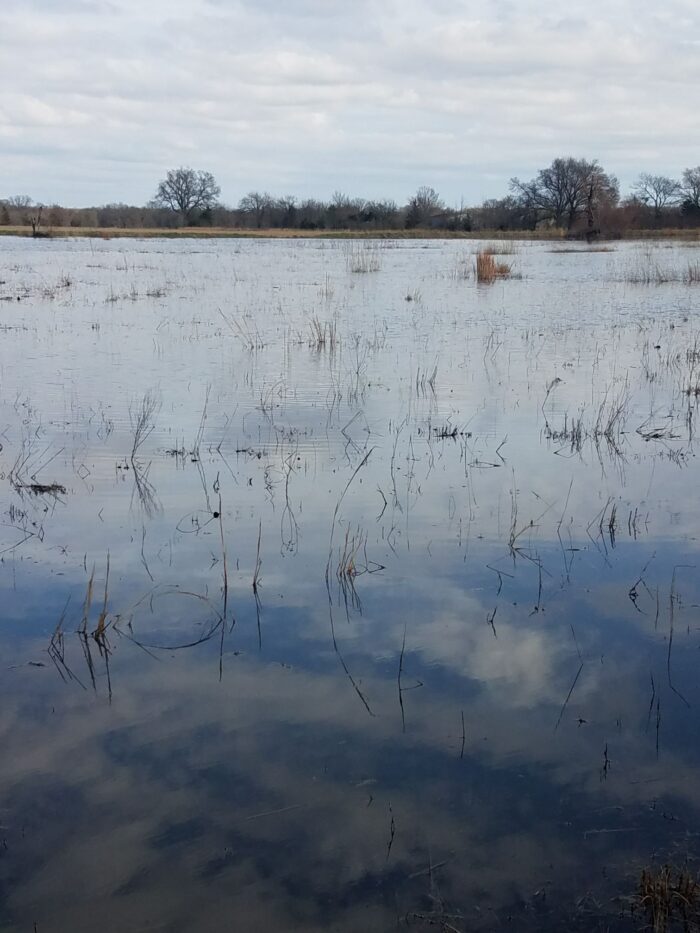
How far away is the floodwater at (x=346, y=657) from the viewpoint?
2977 mm

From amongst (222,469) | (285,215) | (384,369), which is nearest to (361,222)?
(285,215)

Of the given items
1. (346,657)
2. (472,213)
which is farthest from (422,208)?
(346,657)

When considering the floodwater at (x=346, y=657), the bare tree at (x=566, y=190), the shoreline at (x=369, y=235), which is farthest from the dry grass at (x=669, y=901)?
the bare tree at (x=566, y=190)

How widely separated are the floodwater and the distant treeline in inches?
2112

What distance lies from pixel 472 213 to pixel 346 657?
78.0 metres

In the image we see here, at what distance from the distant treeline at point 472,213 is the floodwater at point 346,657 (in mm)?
53637

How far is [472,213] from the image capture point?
258ft

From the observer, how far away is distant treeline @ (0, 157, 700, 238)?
213 ft

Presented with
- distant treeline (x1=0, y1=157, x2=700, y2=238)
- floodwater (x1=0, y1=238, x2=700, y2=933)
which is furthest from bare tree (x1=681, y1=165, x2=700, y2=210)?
floodwater (x1=0, y1=238, x2=700, y2=933)

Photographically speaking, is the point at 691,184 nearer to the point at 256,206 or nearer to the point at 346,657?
the point at 256,206

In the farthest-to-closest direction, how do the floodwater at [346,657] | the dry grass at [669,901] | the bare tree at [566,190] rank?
the bare tree at [566,190] < the floodwater at [346,657] < the dry grass at [669,901]

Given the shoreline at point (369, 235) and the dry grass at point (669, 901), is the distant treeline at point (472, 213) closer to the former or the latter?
the shoreline at point (369, 235)

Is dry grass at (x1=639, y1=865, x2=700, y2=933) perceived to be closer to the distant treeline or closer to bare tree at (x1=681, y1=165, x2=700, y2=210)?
the distant treeline

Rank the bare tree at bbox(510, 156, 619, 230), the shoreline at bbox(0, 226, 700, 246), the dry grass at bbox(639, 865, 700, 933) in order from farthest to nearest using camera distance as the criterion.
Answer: the bare tree at bbox(510, 156, 619, 230) → the shoreline at bbox(0, 226, 700, 246) → the dry grass at bbox(639, 865, 700, 933)
